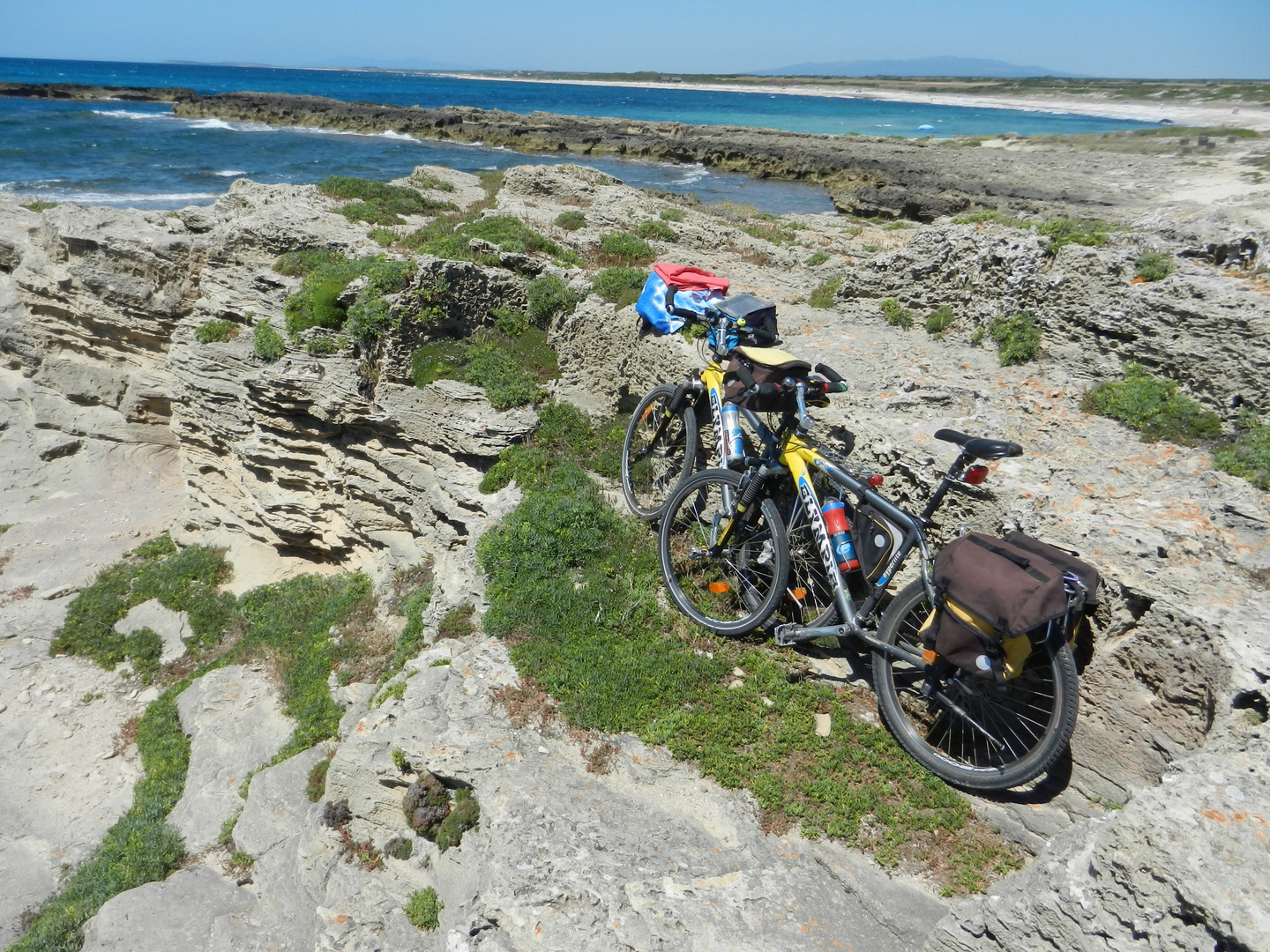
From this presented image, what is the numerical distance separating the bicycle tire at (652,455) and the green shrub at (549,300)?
4.31m

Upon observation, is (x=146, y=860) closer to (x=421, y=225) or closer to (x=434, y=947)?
(x=434, y=947)

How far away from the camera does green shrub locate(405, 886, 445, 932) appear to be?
18.5 ft

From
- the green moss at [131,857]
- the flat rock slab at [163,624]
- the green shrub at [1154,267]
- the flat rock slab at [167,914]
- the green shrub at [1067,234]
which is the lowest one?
the flat rock slab at [163,624]

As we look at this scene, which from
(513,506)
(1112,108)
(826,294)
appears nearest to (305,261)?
(513,506)

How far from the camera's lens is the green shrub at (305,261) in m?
14.2

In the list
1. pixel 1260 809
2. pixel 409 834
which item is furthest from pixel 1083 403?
pixel 409 834

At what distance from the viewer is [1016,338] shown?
8.76 metres

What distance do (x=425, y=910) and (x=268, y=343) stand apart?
10592 mm

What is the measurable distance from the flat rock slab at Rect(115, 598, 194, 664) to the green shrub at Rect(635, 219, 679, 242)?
40.5 ft

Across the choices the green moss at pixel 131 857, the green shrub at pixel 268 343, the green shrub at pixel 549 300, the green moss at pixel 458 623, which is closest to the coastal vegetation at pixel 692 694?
the green moss at pixel 458 623

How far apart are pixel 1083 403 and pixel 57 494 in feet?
71.5

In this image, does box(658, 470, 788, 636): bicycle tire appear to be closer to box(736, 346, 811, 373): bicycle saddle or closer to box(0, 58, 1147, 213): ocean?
box(736, 346, 811, 373): bicycle saddle

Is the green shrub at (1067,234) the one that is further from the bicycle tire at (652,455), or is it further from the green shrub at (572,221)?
the green shrub at (572,221)

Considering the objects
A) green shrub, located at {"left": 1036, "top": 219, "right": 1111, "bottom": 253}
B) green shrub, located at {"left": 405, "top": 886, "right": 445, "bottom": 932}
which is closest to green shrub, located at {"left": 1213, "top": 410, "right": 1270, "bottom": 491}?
green shrub, located at {"left": 1036, "top": 219, "right": 1111, "bottom": 253}
